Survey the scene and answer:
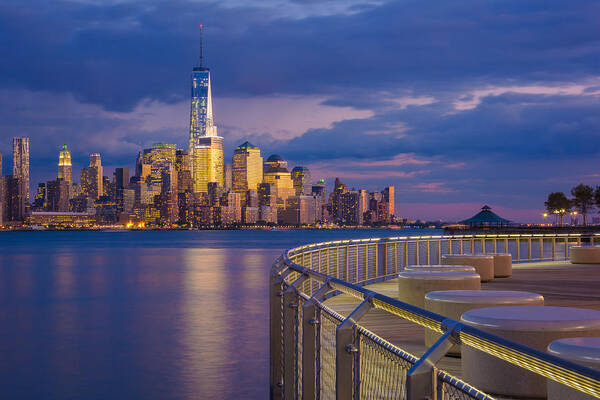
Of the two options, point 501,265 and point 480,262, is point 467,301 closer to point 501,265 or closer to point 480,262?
point 480,262

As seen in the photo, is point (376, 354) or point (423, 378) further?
point (376, 354)

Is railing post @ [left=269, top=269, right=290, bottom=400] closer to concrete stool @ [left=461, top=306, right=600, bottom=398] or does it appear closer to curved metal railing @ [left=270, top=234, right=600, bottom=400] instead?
curved metal railing @ [left=270, top=234, right=600, bottom=400]

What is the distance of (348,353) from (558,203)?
120 m


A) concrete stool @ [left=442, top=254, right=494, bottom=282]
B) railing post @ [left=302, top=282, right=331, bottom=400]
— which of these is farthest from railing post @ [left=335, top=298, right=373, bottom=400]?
concrete stool @ [left=442, top=254, right=494, bottom=282]

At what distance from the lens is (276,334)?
718 centimetres

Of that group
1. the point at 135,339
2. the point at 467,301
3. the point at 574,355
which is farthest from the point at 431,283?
the point at 135,339

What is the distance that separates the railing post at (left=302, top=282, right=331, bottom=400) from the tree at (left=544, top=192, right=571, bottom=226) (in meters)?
118

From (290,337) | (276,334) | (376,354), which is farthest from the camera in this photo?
(276,334)

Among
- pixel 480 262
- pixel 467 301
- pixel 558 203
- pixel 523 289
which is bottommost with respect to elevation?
pixel 523 289

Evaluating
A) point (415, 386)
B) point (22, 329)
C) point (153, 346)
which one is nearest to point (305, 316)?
point (415, 386)

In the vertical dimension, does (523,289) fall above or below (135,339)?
above

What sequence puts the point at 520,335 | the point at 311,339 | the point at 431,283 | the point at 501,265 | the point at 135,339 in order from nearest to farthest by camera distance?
the point at 311,339 → the point at 520,335 → the point at 431,283 → the point at 501,265 → the point at 135,339

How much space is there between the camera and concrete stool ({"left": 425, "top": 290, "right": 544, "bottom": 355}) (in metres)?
6.96

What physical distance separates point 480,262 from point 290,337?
34.4 ft
